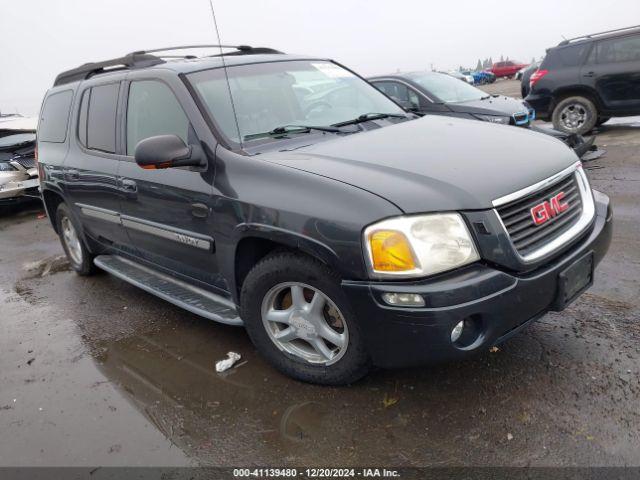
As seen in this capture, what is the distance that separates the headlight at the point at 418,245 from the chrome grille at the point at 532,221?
228 millimetres

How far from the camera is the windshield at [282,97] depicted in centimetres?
313

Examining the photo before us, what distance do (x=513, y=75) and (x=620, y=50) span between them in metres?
38.3

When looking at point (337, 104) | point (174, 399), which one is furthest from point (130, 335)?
point (337, 104)

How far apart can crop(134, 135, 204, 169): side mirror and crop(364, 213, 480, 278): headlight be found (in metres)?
1.21

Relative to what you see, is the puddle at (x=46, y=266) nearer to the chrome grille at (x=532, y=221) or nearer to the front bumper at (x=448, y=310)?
the front bumper at (x=448, y=310)

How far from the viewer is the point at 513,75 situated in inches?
1736

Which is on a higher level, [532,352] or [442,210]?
[442,210]

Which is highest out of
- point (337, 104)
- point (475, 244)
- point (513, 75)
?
point (337, 104)

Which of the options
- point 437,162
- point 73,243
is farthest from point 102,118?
point 437,162

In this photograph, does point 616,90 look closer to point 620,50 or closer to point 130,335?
point 620,50

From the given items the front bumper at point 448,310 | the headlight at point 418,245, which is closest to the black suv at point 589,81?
the front bumper at point 448,310

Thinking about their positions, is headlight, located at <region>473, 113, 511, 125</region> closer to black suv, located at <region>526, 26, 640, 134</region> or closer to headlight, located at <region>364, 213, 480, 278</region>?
black suv, located at <region>526, 26, 640, 134</region>

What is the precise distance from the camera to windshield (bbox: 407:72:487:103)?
27.0 feet

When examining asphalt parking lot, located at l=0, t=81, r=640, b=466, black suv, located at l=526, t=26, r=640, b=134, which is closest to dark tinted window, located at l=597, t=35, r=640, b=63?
black suv, located at l=526, t=26, r=640, b=134
